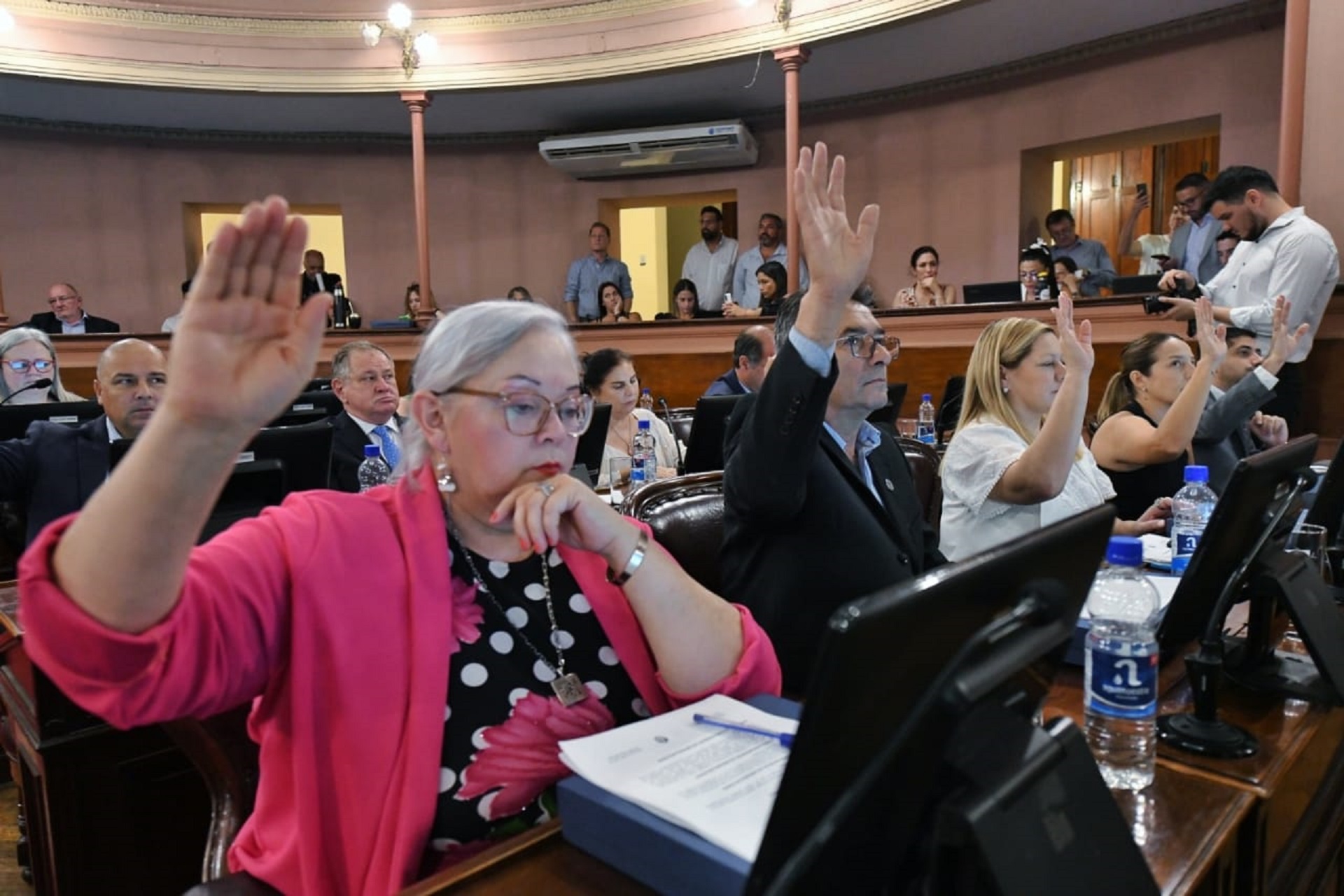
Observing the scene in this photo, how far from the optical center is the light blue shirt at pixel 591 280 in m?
8.55

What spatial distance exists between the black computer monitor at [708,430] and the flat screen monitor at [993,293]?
3201 mm

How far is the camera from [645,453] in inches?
144

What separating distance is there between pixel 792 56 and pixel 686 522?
5559 millimetres

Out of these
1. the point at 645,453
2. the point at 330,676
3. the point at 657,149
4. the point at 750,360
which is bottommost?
the point at 645,453

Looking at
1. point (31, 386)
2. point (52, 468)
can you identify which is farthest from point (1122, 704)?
point (31, 386)

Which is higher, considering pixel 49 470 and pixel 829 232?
pixel 829 232

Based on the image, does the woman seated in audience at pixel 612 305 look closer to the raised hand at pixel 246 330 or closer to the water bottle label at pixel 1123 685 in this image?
the water bottle label at pixel 1123 685

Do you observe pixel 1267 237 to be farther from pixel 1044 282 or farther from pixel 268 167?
pixel 268 167

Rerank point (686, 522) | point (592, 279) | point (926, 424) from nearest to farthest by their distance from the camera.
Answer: point (686, 522), point (926, 424), point (592, 279)

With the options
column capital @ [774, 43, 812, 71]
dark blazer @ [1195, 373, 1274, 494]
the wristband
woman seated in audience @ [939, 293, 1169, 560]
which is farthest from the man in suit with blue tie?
column capital @ [774, 43, 812, 71]

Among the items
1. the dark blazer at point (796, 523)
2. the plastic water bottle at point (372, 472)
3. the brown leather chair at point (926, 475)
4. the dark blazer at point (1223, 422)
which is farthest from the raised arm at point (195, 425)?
the dark blazer at point (1223, 422)

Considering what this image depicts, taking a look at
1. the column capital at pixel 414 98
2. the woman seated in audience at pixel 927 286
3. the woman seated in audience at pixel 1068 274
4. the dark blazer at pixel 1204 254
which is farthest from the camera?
the column capital at pixel 414 98

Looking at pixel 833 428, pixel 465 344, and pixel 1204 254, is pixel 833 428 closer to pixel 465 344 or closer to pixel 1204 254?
pixel 465 344

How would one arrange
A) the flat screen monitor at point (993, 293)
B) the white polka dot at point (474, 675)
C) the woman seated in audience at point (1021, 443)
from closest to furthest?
the white polka dot at point (474, 675) → the woman seated in audience at point (1021, 443) → the flat screen monitor at point (993, 293)
